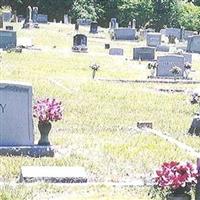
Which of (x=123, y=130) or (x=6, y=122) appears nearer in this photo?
(x=6, y=122)

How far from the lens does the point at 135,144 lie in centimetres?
1259

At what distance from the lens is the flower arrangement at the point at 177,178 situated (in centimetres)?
746

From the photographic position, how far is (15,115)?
11.4 metres

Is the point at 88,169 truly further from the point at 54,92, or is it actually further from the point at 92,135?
the point at 54,92

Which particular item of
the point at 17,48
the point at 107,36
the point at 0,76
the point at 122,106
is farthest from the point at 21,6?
the point at 122,106

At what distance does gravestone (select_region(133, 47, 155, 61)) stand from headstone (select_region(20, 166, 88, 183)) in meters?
23.9

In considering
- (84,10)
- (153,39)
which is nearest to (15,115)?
(153,39)

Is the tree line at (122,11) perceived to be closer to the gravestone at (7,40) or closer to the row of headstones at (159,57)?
the row of headstones at (159,57)

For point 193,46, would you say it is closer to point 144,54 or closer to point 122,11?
point 144,54

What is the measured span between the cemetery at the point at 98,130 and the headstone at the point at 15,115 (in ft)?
0.05

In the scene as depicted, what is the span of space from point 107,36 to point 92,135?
36196mm

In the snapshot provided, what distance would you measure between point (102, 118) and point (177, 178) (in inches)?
332

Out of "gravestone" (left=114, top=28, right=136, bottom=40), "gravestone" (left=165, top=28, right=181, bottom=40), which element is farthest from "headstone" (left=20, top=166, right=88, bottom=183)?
"gravestone" (left=165, top=28, right=181, bottom=40)

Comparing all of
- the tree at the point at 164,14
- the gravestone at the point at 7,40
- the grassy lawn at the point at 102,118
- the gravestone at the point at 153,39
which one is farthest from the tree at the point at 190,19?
the gravestone at the point at 7,40
